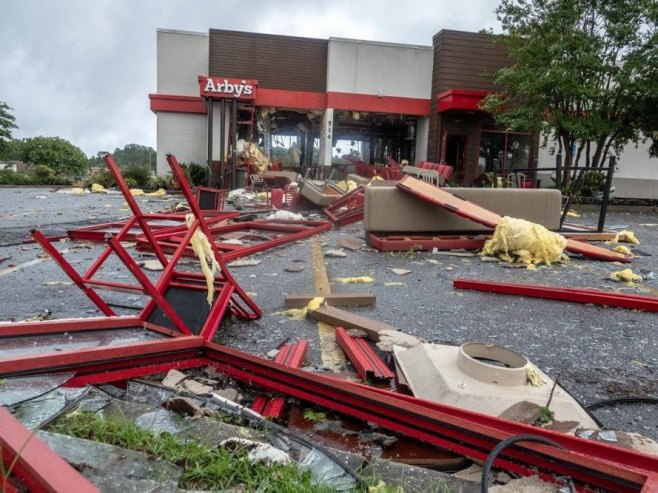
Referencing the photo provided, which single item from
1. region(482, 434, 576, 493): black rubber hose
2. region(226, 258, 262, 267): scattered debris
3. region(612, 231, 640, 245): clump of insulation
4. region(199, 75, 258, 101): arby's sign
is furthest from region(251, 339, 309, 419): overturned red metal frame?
region(199, 75, 258, 101): arby's sign

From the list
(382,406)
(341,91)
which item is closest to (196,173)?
(341,91)

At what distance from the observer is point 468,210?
697 centimetres

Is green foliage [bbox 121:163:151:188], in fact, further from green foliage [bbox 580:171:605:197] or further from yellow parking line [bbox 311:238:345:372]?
green foliage [bbox 580:171:605:197]

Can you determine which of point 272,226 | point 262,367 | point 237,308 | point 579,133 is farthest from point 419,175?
point 262,367

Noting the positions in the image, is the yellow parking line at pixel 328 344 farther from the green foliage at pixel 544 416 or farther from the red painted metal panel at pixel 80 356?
the green foliage at pixel 544 416

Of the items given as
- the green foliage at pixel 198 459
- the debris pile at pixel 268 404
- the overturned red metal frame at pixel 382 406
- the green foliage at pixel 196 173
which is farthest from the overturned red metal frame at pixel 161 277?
the green foliage at pixel 196 173

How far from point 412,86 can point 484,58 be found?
319cm

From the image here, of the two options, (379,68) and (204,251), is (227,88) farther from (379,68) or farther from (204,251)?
(204,251)

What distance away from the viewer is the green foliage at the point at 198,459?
1.51m

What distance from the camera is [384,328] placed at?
3.41m

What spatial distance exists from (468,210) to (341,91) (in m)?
15.7

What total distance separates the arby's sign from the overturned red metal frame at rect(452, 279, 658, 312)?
16.7 m

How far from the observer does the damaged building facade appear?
20.8 m

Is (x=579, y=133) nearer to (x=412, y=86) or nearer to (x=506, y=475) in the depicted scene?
(x=412, y=86)
